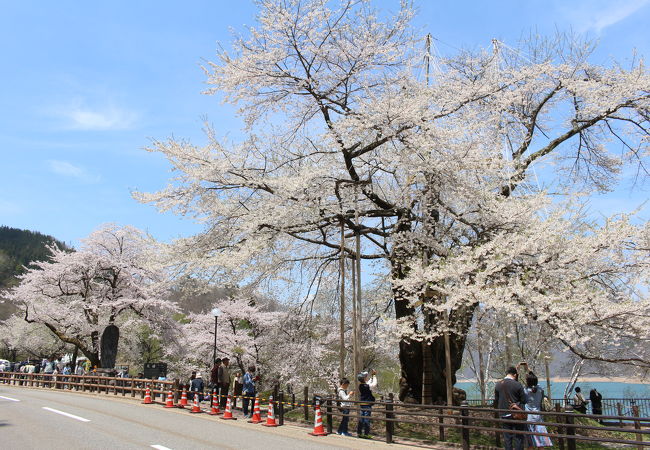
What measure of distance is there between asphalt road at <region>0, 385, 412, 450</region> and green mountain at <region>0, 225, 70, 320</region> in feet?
335

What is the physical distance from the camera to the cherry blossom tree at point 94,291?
32500mm

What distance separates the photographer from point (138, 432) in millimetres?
10562

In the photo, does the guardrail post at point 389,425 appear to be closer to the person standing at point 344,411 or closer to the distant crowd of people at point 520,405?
the person standing at point 344,411

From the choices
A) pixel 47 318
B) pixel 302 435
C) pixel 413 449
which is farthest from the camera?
pixel 47 318

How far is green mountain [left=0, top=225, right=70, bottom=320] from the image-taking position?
396 feet

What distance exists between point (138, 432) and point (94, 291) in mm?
26111

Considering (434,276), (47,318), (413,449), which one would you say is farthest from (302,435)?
(47,318)

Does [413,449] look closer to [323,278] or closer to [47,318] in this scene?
[323,278]

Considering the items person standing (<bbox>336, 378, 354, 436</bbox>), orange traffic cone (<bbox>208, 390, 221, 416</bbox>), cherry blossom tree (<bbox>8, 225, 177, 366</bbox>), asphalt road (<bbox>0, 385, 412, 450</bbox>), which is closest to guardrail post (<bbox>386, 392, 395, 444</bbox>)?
asphalt road (<bbox>0, 385, 412, 450</bbox>)

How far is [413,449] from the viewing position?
411 inches

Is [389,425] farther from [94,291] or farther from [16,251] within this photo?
[16,251]

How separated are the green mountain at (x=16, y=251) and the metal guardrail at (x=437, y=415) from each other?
88941mm

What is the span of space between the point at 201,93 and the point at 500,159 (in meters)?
10.6

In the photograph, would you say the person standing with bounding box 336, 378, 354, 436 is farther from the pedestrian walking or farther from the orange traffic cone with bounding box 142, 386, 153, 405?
the orange traffic cone with bounding box 142, 386, 153, 405
